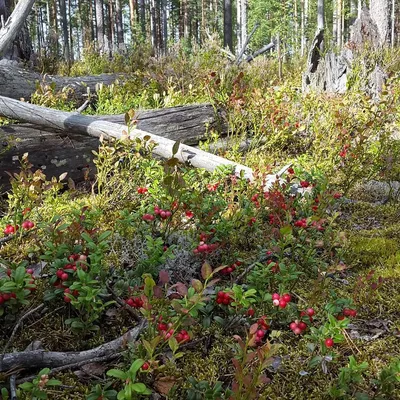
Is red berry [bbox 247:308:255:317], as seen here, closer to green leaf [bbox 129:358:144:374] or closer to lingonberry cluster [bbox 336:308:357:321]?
lingonberry cluster [bbox 336:308:357:321]

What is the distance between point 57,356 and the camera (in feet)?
5.70

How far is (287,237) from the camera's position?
2.20 metres

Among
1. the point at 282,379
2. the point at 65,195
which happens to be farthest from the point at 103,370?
the point at 65,195

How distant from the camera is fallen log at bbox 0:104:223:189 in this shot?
3.98 metres

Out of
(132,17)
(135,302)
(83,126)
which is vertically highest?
(132,17)

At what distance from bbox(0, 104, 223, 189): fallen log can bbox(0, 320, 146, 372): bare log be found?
2.30 meters

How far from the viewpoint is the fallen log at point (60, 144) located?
3.98 m

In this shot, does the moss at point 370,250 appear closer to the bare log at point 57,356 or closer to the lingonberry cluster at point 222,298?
the lingonberry cluster at point 222,298

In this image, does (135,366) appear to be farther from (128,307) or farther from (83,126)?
(83,126)

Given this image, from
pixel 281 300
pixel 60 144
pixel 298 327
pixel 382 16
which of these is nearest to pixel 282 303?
pixel 281 300

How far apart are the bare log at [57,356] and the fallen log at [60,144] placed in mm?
2297

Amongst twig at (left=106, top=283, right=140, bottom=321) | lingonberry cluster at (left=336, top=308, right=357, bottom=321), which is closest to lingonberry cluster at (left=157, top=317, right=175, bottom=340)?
twig at (left=106, top=283, right=140, bottom=321)

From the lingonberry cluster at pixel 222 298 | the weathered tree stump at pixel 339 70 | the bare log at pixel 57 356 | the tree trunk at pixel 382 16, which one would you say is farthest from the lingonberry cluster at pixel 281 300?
the tree trunk at pixel 382 16

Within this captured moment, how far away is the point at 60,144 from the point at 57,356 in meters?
3.09
